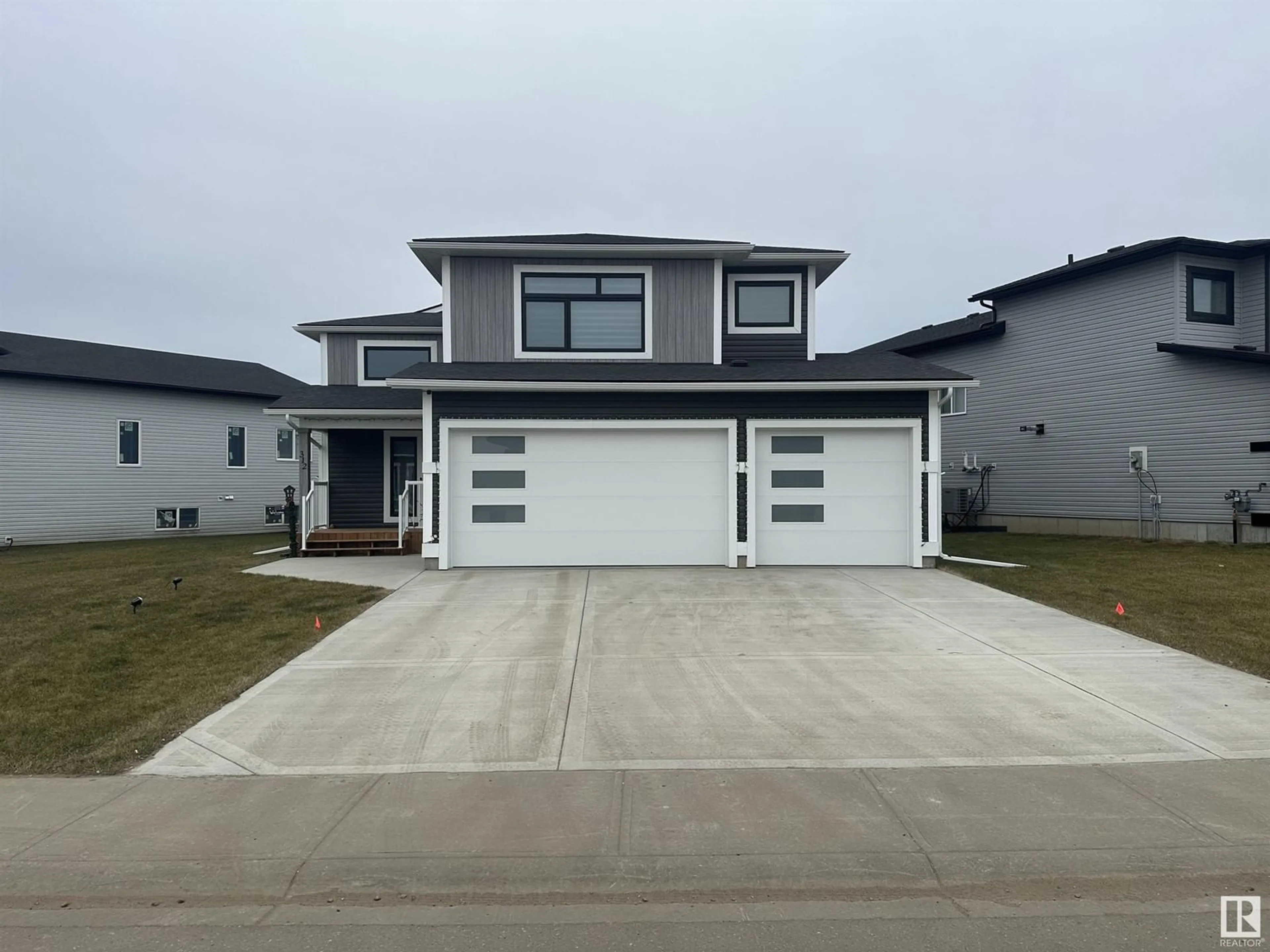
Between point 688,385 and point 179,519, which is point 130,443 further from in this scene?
point 688,385

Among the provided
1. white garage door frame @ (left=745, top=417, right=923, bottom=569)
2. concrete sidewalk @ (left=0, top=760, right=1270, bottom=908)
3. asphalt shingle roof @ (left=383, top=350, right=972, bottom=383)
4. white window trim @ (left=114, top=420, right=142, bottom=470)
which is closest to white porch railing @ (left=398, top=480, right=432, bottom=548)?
asphalt shingle roof @ (left=383, top=350, right=972, bottom=383)

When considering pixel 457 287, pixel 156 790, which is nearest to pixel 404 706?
pixel 156 790

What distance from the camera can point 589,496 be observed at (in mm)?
12789

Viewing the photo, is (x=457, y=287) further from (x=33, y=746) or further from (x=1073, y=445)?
(x=1073, y=445)

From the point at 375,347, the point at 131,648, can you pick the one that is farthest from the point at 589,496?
the point at 375,347

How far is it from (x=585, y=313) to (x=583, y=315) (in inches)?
2.1

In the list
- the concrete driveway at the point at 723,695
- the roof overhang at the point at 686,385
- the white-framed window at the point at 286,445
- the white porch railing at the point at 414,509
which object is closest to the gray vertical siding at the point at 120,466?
the white-framed window at the point at 286,445

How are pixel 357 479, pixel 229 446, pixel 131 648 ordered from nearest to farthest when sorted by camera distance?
pixel 131 648, pixel 357 479, pixel 229 446

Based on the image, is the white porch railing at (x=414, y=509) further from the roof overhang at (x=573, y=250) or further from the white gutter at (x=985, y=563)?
the white gutter at (x=985, y=563)

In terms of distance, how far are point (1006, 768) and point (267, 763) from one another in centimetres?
462

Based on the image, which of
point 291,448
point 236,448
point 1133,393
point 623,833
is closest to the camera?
point 623,833

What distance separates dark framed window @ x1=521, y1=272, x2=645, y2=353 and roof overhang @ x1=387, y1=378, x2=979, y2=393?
200 cm

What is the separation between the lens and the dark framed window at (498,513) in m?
12.7

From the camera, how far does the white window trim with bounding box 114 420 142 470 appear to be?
73.0 feet
